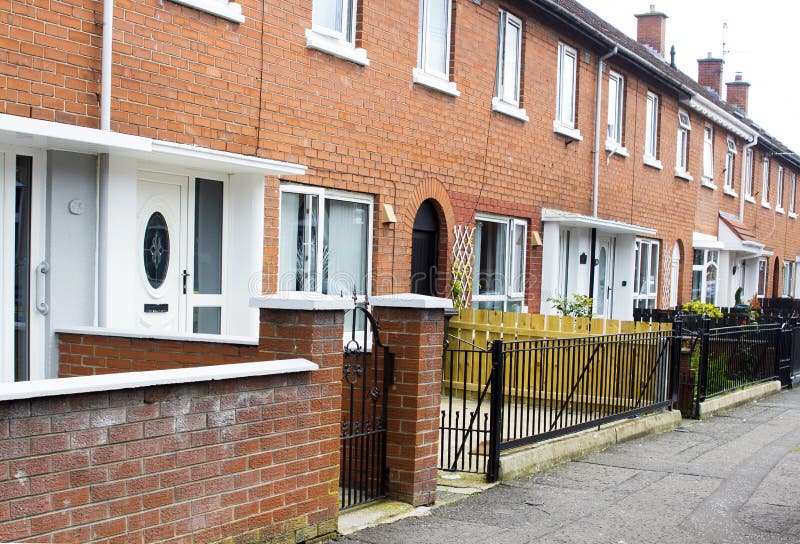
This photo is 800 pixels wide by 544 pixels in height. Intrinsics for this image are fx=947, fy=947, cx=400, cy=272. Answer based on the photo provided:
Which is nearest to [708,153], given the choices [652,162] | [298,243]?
[652,162]

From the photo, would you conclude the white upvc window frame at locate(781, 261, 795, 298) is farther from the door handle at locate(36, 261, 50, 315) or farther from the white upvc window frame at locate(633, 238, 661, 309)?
the door handle at locate(36, 261, 50, 315)

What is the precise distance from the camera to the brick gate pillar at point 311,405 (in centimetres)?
584

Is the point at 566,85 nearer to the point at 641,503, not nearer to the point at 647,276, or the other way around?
the point at 647,276

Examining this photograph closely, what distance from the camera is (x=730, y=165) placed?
89.9ft

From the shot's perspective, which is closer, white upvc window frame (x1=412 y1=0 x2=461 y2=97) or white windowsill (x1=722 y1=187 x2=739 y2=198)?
white upvc window frame (x1=412 y1=0 x2=461 y2=97)

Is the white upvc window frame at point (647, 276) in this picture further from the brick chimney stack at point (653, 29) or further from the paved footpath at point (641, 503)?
the paved footpath at point (641, 503)

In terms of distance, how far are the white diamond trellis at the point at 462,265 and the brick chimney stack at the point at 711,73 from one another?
2323cm

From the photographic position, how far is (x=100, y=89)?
8.04 meters

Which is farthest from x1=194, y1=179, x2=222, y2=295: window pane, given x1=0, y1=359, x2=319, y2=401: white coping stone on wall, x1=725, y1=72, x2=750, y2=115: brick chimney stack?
x1=725, y1=72, x2=750, y2=115: brick chimney stack

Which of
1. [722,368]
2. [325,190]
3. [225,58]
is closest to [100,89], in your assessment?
[225,58]

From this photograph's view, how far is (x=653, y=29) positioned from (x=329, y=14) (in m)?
18.6

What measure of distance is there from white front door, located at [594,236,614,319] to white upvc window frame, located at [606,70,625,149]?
1.98 meters

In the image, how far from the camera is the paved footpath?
21.4 ft

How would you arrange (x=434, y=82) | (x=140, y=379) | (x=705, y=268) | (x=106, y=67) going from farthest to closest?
(x=705, y=268) < (x=434, y=82) < (x=106, y=67) < (x=140, y=379)
